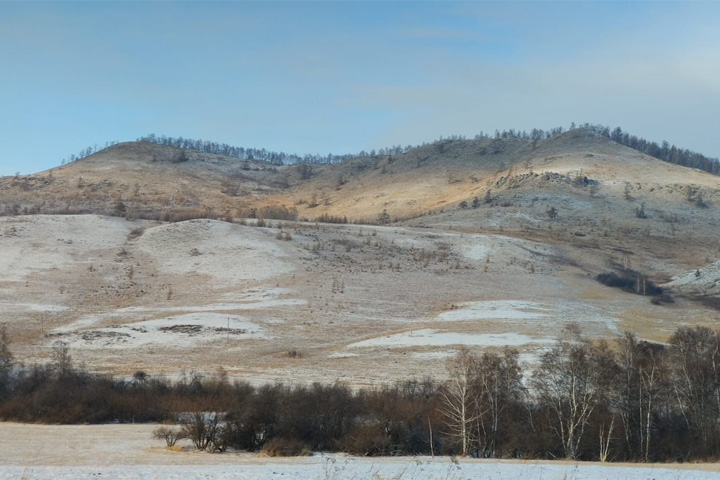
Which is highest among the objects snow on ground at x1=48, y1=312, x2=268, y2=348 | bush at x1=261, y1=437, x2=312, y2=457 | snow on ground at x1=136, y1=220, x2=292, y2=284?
snow on ground at x1=136, y1=220, x2=292, y2=284

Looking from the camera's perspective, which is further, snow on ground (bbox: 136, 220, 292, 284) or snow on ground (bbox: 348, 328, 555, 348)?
snow on ground (bbox: 136, 220, 292, 284)

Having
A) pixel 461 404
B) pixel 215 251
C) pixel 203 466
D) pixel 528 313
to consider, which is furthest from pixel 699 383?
pixel 215 251

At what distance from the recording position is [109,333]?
4856cm

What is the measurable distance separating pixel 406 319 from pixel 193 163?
505 ft

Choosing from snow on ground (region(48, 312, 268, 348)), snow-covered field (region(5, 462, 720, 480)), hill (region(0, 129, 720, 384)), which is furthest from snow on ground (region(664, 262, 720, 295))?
snow-covered field (region(5, 462, 720, 480))

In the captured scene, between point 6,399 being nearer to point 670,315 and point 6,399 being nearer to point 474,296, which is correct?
point 474,296

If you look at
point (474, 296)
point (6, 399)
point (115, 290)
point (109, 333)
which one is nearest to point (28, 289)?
point (115, 290)

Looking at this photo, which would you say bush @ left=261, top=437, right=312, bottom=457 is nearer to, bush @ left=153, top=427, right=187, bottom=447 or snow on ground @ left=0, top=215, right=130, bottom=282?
bush @ left=153, top=427, right=187, bottom=447

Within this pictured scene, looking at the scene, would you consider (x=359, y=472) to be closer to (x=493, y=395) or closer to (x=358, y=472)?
(x=358, y=472)

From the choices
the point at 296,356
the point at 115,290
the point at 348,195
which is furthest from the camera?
the point at 348,195

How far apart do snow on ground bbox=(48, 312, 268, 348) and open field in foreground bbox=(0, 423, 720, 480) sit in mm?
22444

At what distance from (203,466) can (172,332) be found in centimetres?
3453

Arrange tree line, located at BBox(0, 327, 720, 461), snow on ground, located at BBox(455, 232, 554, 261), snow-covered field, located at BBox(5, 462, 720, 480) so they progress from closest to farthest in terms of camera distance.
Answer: snow-covered field, located at BBox(5, 462, 720, 480) → tree line, located at BBox(0, 327, 720, 461) → snow on ground, located at BBox(455, 232, 554, 261)

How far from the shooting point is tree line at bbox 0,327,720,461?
25078 millimetres
